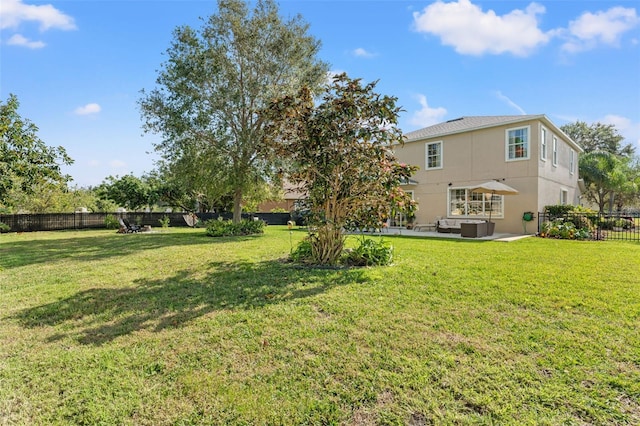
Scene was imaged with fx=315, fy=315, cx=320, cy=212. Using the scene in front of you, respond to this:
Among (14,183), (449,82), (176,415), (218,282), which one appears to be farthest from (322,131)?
(449,82)

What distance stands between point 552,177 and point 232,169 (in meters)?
15.9

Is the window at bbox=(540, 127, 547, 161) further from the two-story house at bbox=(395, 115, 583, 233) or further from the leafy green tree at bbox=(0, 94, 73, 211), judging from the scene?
the leafy green tree at bbox=(0, 94, 73, 211)

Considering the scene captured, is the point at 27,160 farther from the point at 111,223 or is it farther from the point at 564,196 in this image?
the point at 564,196

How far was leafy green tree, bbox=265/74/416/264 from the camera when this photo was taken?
6371 mm

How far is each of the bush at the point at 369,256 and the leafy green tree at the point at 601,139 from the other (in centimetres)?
4085

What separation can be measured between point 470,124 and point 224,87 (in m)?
12.5

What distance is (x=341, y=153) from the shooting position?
648 cm

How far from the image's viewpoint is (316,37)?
14.9 meters

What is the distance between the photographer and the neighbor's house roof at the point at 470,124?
1458cm

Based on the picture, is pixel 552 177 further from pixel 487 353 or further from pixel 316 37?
pixel 487 353

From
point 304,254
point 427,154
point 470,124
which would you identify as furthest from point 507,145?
point 304,254

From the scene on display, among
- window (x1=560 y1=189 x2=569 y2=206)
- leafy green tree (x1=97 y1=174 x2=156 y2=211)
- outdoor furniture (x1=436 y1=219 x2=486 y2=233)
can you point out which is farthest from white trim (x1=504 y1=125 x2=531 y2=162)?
leafy green tree (x1=97 y1=174 x2=156 y2=211)

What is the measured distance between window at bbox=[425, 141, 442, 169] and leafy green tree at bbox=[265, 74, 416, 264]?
38.6 ft

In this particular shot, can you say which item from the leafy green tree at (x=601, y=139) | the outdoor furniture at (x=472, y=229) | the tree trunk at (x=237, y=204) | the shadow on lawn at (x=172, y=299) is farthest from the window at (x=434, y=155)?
the leafy green tree at (x=601, y=139)
